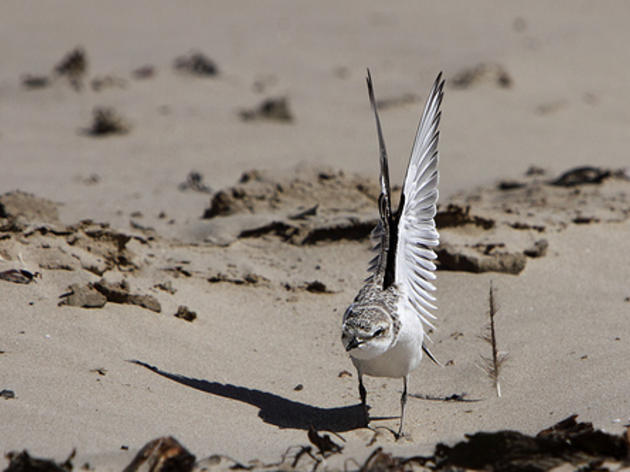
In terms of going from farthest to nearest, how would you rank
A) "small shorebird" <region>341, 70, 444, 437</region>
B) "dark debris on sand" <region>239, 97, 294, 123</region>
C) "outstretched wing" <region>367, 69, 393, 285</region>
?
→ "dark debris on sand" <region>239, 97, 294, 123</region> → "outstretched wing" <region>367, 69, 393, 285</region> → "small shorebird" <region>341, 70, 444, 437</region>

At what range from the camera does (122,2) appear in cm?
1789

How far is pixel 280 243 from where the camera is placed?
6.73 m

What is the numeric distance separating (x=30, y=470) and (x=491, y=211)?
4.88 m

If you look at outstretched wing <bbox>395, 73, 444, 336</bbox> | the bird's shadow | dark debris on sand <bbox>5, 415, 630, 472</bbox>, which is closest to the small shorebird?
outstretched wing <bbox>395, 73, 444, 336</bbox>

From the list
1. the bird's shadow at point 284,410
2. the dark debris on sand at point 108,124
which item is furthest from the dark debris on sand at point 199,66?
the bird's shadow at point 284,410

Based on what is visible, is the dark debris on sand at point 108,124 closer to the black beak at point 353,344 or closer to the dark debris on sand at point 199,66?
the dark debris on sand at point 199,66

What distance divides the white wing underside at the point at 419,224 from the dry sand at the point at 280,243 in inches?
24.7

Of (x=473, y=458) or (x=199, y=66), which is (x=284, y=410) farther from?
(x=199, y=66)

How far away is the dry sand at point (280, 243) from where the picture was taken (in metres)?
4.36

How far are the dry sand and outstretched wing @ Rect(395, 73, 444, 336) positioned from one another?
24.0 inches

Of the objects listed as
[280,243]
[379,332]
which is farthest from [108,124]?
[379,332]

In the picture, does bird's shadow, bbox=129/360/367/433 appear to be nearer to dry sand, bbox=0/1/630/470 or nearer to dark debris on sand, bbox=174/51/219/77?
dry sand, bbox=0/1/630/470

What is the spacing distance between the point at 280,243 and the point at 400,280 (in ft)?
6.94

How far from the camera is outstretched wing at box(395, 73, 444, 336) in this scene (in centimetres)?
482
